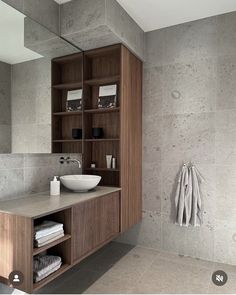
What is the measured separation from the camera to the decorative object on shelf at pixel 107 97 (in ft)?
8.30

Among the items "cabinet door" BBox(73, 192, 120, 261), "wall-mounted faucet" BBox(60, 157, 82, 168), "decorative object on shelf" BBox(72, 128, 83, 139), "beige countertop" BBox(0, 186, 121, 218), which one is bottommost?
"cabinet door" BBox(73, 192, 120, 261)

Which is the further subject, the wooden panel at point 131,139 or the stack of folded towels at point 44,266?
the wooden panel at point 131,139

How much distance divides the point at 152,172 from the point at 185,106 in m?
0.85

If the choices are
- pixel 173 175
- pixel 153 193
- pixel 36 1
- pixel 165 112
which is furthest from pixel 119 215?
pixel 36 1

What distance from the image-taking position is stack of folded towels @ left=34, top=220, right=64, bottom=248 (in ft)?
4.83

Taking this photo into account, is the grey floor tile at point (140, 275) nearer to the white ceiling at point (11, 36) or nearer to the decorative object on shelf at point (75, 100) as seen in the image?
the decorative object on shelf at point (75, 100)

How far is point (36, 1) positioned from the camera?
→ 2.06 m

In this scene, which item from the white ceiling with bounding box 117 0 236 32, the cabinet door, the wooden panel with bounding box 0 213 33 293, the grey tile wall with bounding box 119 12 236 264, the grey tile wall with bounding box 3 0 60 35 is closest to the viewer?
the wooden panel with bounding box 0 213 33 293

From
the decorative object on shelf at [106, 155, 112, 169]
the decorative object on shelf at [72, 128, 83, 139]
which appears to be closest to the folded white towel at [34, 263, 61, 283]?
the decorative object on shelf at [106, 155, 112, 169]

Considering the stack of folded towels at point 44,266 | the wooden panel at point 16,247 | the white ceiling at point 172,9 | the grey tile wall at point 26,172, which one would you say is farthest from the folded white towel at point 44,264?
the white ceiling at point 172,9

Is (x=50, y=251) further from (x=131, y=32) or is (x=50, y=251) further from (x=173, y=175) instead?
(x=131, y=32)

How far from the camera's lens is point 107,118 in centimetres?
270

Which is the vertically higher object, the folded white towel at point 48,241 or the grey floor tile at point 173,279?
the folded white towel at point 48,241

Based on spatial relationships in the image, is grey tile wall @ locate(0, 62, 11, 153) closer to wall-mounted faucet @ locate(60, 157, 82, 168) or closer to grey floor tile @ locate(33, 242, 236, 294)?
wall-mounted faucet @ locate(60, 157, 82, 168)
